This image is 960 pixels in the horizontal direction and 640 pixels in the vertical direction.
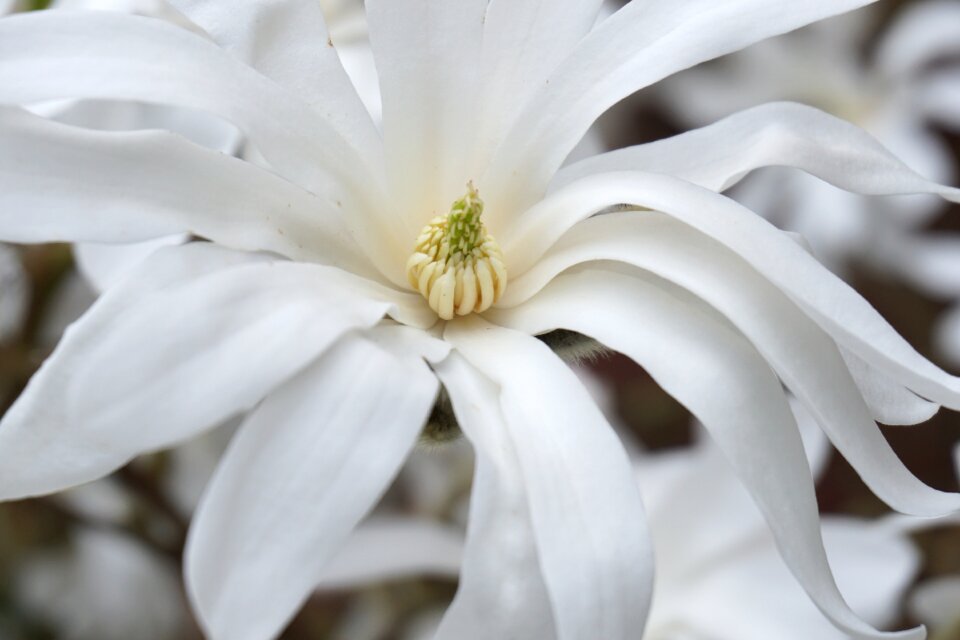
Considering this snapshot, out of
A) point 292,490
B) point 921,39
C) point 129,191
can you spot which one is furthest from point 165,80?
point 921,39

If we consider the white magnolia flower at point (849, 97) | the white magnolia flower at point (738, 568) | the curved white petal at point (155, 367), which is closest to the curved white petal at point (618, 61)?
the curved white petal at point (155, 367)

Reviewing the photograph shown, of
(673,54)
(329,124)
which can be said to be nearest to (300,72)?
(329,124)

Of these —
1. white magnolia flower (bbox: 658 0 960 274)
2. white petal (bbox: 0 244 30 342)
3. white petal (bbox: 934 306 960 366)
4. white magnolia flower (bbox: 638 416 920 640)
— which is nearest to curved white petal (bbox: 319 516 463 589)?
white magnolia flower (bbox: 638 416 920 640)

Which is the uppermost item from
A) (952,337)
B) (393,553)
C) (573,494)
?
(573,494)

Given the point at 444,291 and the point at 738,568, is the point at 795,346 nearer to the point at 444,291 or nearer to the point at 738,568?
the point at 444,291

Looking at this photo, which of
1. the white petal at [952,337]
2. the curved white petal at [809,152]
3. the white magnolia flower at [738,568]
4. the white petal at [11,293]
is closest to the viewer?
the curved white petal at [809,152]

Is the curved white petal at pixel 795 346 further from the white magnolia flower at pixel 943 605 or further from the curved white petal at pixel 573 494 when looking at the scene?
the white magnolia flower at pixel 943 605
